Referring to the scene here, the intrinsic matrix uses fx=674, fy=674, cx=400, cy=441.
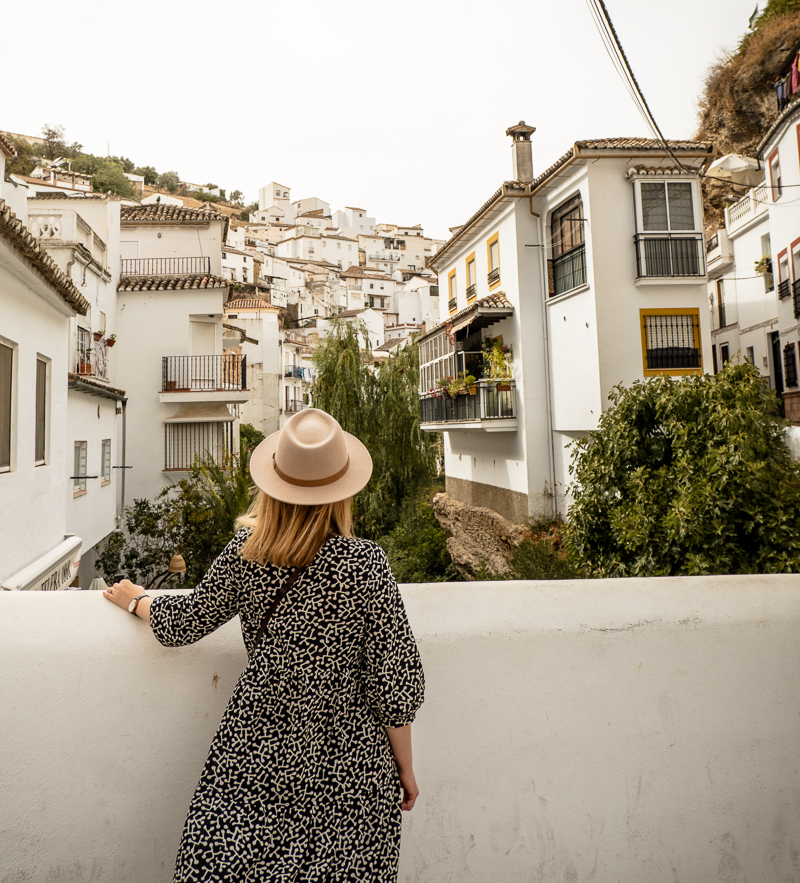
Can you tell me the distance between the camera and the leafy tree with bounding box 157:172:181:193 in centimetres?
9084

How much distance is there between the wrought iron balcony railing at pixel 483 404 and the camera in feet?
57.3

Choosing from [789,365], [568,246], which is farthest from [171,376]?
[789,365]

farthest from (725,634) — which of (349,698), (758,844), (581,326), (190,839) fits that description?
(581,326)

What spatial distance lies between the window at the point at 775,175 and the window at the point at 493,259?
8021 mm

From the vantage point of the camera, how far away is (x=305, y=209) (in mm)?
111375

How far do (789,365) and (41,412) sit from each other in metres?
19.8

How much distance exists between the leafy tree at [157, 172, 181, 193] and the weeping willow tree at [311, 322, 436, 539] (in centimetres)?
7942

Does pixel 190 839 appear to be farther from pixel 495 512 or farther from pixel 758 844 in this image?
pixel 495 512

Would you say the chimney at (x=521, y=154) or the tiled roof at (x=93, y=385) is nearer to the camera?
the tiled roof at (x=93, y=385)

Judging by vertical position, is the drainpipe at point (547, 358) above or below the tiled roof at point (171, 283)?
below

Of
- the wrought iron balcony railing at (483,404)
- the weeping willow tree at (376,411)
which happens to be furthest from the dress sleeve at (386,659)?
the weeping willow tree at (376,411)

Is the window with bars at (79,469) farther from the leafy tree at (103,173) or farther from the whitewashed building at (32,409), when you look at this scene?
the leafy tree at (103,173)

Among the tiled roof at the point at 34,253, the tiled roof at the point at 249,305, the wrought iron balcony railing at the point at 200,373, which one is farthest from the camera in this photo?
the tiled roof at the point at 249,305

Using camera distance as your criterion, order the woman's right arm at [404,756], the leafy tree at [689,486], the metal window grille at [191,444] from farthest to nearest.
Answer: the metal window grille at [191,444]
the leafy tree at [689,486]
the woman's right arm at [404,756]
